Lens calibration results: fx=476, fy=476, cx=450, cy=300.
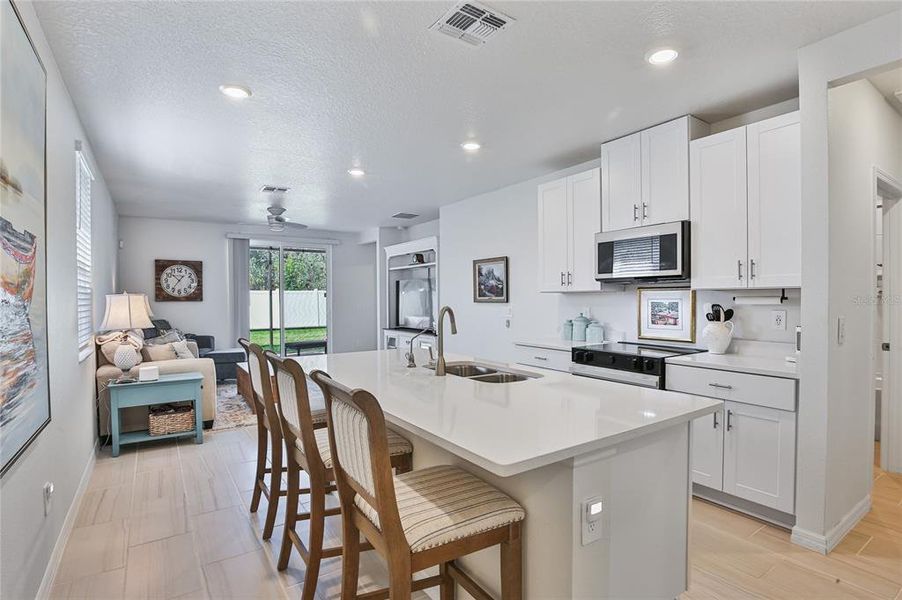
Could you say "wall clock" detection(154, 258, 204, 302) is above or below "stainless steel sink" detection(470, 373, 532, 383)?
above

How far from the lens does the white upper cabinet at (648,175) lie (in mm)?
3143

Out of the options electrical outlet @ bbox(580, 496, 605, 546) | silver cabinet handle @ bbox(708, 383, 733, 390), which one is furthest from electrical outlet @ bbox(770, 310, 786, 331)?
electrical outlet @ bbox(580, 496, 605, 546)

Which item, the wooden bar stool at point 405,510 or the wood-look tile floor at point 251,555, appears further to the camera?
the wood-look tile floor at point 251,555

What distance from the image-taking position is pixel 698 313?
3.38 m

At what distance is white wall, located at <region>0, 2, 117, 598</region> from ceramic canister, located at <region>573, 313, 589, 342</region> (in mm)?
3540

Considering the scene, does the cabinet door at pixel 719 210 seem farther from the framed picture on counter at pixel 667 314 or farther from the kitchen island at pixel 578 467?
the kitchen island at pixel 578 467

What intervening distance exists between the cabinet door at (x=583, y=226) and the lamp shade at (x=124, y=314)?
3685 mm

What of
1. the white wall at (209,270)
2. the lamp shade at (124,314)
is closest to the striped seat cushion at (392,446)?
the lamp shade at (124,314)

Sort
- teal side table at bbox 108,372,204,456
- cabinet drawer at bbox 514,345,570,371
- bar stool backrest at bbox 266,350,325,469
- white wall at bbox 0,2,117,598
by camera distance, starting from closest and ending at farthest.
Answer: white wall at bbox 0,2,117,598
bar stool backrest at bbox 266,350,325,469
cabinet drawer at bbox 514,345,570,371
teal side table at bbox 108,372,204,456

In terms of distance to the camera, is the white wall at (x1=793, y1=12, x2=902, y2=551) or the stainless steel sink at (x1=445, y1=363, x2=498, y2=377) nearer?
the white wall at (x1=793, y1=12, x2=902, y2=551)

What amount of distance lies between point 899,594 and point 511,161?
140 inches

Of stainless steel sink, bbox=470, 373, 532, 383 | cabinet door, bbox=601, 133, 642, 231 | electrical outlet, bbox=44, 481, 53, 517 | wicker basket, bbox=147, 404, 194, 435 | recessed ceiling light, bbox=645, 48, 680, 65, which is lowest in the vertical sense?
wicker basket, bbox=147, 404, 194, 435

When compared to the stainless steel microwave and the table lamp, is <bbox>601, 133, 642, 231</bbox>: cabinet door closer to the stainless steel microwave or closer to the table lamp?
the stainless steel microwave

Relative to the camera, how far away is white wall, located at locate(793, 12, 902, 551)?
2.30m
